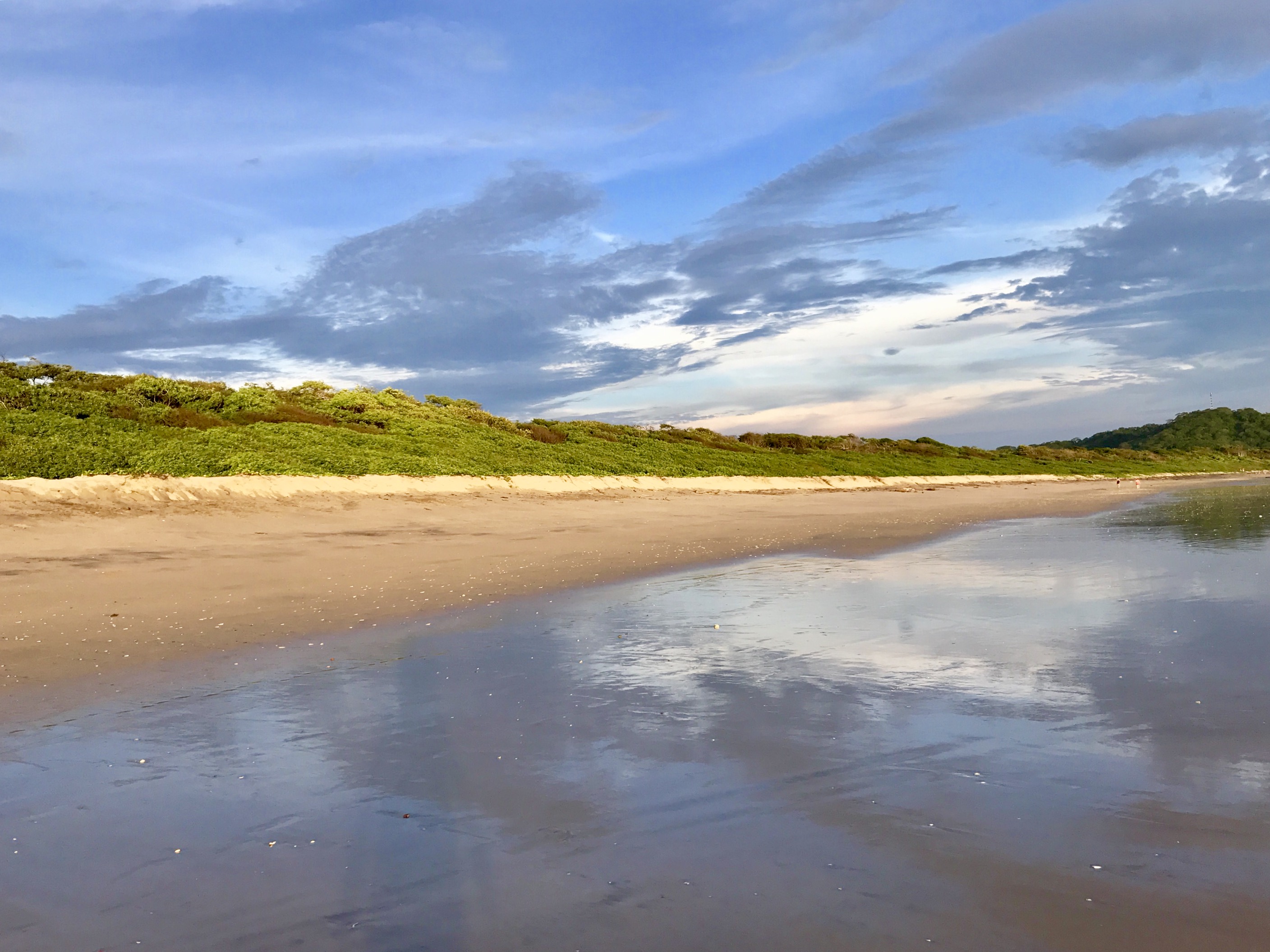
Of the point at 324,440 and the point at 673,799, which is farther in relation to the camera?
the point at 324,440

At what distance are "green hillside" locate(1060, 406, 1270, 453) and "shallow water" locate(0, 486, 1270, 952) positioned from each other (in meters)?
156

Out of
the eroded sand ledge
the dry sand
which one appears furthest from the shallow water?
the eroded sand ledge

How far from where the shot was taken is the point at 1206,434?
16750 centimetres

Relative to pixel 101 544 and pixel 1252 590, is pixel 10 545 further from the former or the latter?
pixel 1252 590

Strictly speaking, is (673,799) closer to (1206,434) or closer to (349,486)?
(349,486)

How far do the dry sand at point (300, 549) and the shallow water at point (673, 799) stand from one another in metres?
2.13

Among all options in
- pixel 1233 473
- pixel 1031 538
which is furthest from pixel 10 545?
pixel 1233 473

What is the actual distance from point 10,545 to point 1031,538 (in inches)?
937

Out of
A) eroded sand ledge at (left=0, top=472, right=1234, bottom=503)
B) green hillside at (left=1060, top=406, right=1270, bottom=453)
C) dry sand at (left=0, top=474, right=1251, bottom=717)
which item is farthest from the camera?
green hillside at (left=1060, top=406, right=1270, bottom=453)

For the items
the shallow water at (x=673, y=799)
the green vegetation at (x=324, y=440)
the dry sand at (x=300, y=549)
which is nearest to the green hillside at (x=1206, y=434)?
the green vegetation at (x=324, y=440)

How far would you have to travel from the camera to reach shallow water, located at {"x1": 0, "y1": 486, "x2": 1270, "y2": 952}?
13.1 ft

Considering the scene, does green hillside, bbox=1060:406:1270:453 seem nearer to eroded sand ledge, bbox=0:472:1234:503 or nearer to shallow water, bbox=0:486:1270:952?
eroded sand ledge, bbox=0:472:1234:503

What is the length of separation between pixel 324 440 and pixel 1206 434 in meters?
182

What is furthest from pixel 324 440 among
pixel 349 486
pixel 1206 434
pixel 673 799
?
pixel 1206 434
